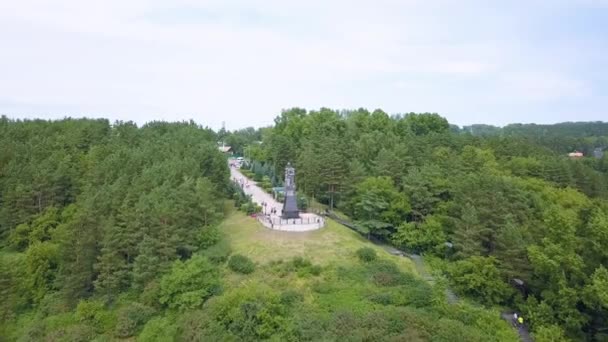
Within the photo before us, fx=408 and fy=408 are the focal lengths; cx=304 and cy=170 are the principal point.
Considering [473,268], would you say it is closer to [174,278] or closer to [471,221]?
[471,221]

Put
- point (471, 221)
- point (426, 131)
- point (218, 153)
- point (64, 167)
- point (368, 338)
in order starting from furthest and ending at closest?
point (426, 131)
point (218, 153)
point (64, 167)
point (471, 221)
point (368, 338)

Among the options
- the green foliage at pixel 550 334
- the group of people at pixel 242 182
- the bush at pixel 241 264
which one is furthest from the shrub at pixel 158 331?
the group of people at pixel 242 182

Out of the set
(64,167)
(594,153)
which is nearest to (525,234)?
(64,167)

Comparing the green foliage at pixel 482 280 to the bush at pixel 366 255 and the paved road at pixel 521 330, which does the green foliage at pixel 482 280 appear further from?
the bush at pixel 366 255

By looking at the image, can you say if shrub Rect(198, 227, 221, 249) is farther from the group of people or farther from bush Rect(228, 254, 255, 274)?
the group of people

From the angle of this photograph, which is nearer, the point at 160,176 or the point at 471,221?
the point at 471,221

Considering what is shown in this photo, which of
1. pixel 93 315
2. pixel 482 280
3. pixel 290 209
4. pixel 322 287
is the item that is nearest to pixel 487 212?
pixel 482 280
